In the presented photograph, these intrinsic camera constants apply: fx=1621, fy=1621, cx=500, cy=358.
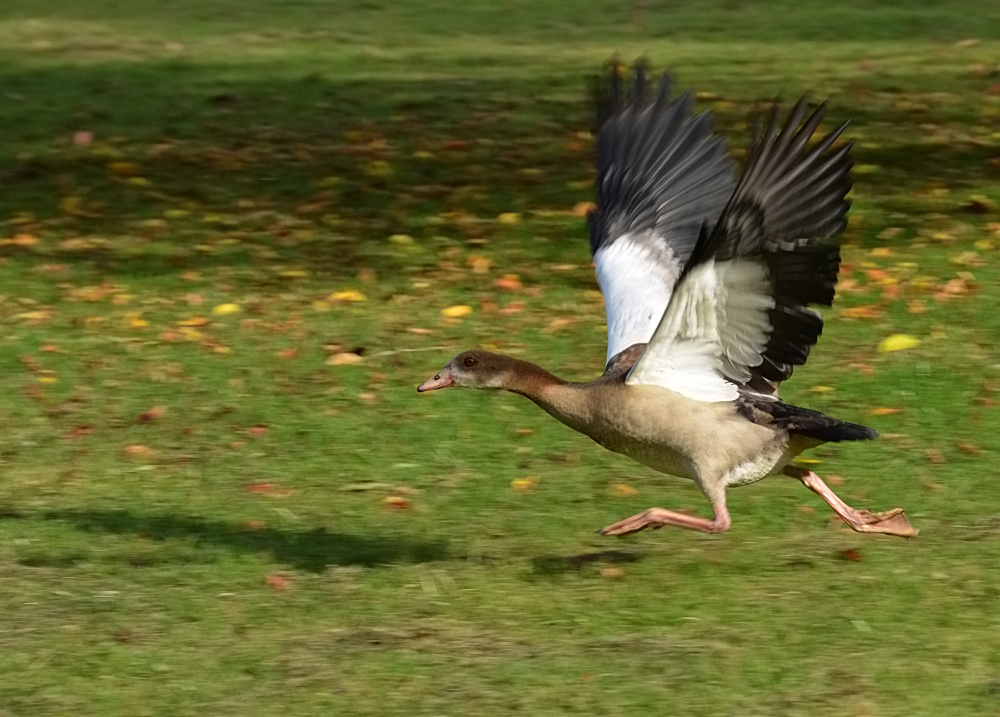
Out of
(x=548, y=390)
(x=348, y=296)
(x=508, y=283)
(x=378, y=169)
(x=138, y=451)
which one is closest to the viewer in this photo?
(x=548, y=390)

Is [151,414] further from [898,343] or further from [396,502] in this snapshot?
[898,343]

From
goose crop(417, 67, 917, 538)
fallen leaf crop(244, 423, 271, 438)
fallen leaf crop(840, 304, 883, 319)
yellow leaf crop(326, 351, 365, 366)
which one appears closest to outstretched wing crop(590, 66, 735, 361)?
goose crop(417, 67, 917, 538)

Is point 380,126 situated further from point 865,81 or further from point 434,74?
point 865,81

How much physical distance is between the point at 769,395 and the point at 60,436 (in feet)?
11.6

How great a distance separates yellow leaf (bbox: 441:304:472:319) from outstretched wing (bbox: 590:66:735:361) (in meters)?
2.41

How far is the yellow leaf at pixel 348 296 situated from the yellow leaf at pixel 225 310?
2.04 ft

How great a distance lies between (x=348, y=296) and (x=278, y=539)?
3.88 m

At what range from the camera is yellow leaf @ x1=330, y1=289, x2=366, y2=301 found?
1022cm

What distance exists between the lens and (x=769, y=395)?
627 centimetres

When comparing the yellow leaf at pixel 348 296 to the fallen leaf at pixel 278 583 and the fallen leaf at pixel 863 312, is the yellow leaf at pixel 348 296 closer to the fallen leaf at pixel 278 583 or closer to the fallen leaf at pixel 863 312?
the fallen leaf at pixel 863 312

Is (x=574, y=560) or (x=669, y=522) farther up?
(x=669, y=522)

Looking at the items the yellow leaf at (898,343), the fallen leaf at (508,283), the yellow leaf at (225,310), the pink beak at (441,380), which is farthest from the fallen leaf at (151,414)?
the yellow leaf at (898,343)

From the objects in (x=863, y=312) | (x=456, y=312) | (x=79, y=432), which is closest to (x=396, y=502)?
(x=79, y=432)

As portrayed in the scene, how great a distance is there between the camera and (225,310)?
994 cm
